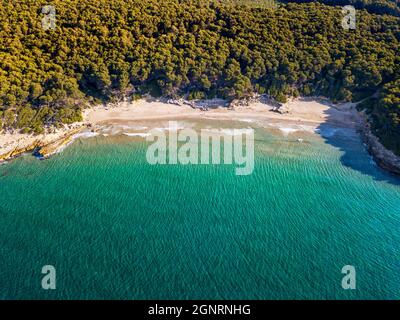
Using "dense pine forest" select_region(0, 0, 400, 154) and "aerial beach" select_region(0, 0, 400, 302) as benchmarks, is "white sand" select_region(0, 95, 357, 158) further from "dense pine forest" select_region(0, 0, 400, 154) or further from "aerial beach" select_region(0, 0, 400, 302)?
"dense pine forest" select_region(0, 0, 400, 154)

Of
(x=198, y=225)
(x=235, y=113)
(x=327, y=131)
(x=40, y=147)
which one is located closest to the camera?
(x=198, y=225)

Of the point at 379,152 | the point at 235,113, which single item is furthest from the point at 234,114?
the point at 379,152

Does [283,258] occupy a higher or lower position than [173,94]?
lower

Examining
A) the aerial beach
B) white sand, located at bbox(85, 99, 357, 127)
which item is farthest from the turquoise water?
white sand, located at bbox(85, 99, 357, 127)

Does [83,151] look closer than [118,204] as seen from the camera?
No

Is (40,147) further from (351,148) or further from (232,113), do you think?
(351,148)
